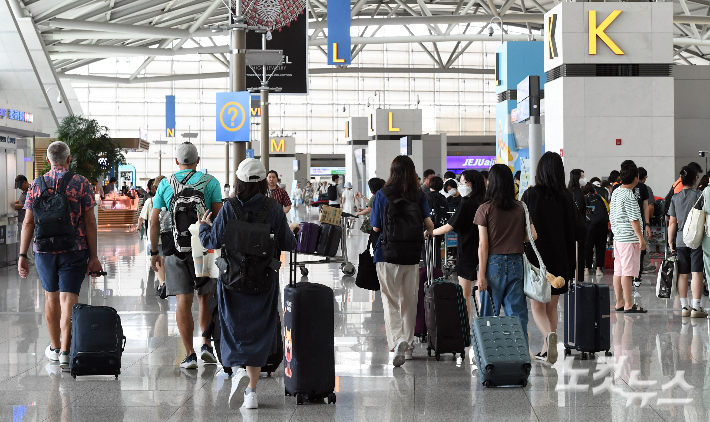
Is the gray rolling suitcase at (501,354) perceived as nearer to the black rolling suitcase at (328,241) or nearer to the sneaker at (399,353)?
the sneaker at (399,353)

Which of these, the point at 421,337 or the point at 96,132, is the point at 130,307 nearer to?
the point at 421,337

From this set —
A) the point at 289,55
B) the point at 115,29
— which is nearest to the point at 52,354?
the point at 289,55

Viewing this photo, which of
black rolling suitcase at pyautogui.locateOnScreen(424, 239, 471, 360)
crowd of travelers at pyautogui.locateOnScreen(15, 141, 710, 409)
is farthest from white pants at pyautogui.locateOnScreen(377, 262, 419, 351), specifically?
black rolling suitcase at pyautogui.locateOnScreen(424, 239, 471, 360)

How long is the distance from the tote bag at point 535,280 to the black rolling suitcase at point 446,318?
24.1 inches

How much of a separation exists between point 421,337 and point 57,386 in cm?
305

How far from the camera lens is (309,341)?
487 centimetres

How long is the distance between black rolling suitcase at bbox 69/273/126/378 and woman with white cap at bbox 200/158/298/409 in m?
1.23

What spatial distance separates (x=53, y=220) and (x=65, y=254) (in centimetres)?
28

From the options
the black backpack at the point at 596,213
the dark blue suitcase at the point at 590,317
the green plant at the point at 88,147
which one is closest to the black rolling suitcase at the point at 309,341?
the dark blue suitcase at the point at 590,317

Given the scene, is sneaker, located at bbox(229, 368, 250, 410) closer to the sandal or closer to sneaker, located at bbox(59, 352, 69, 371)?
sneaker, located at bbox(59, 352, 69, 371)

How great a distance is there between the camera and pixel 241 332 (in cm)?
474

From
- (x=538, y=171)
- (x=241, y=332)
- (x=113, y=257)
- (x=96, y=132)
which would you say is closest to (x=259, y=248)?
(x=241, y=332)

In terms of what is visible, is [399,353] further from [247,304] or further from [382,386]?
[247,304]

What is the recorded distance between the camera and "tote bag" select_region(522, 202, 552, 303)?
574 centimetres
